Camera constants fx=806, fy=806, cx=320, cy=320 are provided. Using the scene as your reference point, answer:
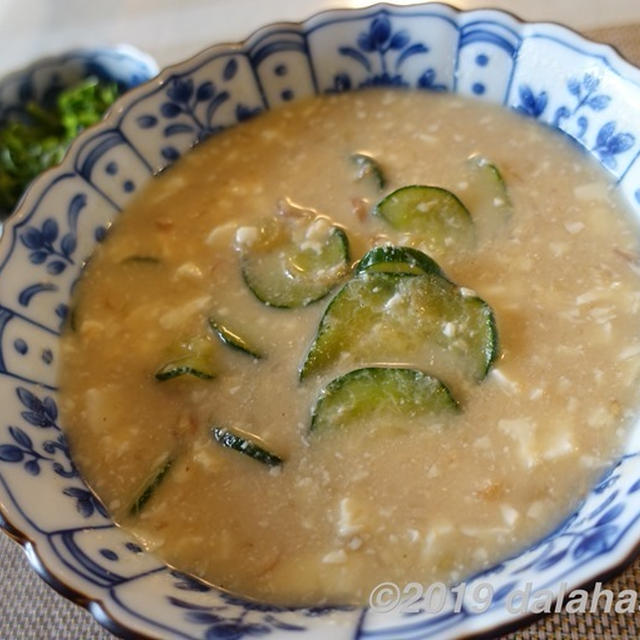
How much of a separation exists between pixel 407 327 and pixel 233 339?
349 mm

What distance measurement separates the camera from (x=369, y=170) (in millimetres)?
1851

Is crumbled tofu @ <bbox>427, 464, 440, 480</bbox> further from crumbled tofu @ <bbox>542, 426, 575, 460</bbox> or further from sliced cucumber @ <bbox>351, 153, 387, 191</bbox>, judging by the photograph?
sliced cucumber @ <bbox>351, 153, 387, 191</bbox>

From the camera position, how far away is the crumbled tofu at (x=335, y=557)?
50.5 inches

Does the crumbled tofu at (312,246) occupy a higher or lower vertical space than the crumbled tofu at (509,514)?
higher

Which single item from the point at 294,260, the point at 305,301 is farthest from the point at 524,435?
the point at 294,260

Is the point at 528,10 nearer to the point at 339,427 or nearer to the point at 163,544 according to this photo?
the point at 339,427

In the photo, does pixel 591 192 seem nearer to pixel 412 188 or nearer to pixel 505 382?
pixel 412 188

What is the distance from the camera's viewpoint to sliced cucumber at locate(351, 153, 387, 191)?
1829 millimetres

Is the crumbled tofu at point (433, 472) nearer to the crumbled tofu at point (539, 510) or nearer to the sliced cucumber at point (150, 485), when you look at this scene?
the crumbled tofu at point (539, 510)

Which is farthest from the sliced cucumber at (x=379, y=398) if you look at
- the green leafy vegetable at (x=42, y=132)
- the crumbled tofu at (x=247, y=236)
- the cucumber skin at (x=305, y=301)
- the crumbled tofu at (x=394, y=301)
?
the green leafy vegetable at (x=42, y=132)

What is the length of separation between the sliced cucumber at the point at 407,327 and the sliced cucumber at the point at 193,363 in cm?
19

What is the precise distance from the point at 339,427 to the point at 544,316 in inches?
17.4

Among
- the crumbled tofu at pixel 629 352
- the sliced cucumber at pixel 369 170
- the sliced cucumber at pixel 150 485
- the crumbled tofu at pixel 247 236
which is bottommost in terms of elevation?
the sliced cucumber at pixel 150 485

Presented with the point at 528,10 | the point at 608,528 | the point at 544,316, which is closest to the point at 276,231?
the point at 544,316
